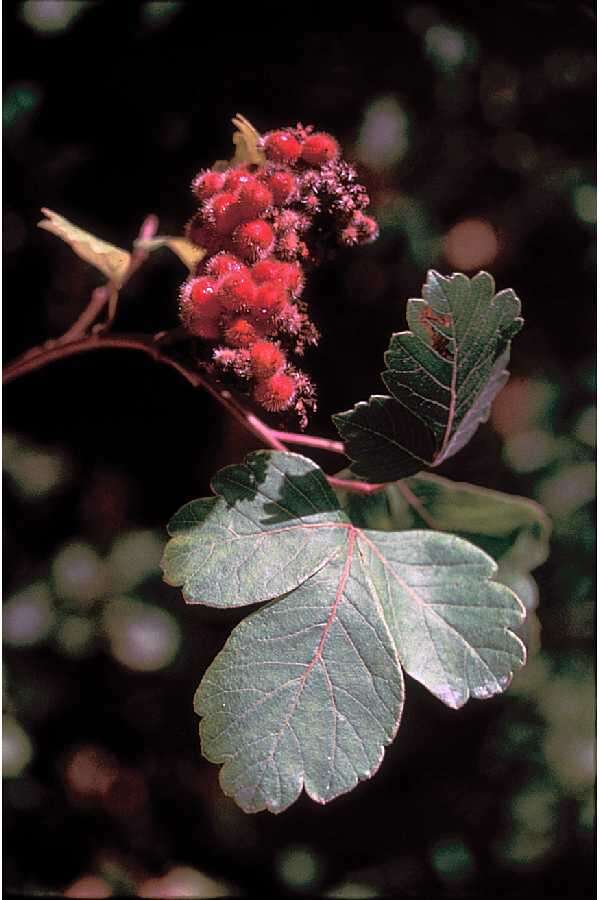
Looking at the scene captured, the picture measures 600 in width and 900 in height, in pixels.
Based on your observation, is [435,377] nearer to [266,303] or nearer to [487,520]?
[266,303]

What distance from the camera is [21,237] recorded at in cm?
116

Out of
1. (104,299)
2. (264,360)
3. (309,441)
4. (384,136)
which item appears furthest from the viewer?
(384,136)

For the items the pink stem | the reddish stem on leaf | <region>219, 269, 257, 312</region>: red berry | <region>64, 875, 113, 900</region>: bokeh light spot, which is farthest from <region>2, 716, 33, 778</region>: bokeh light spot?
<region>219, 269, 257, 312</region>: red berry

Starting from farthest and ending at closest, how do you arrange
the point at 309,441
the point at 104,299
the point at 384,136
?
the point at 384,136
the point at 104,299
the point at 309,441

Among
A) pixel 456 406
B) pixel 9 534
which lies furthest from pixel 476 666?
pixel 9 534

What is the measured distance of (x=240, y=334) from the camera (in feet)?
1.92

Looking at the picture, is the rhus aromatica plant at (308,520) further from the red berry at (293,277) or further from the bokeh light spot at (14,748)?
the bokeh light spot at (14,748)

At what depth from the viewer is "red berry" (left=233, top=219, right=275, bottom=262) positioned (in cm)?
60

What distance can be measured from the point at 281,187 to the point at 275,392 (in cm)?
15

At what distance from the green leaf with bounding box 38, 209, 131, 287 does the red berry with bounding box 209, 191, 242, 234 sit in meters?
0.13

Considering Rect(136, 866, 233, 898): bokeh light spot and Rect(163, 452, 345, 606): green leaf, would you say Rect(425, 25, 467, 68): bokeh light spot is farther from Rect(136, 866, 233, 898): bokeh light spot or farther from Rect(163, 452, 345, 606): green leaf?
Rect(136, 866, 233, 898): bokeh light spot

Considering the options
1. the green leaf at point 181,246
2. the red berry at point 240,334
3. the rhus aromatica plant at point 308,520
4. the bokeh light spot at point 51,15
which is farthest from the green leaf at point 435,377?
the bokeh light spot at point 51,15

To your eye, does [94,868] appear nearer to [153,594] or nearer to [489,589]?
[153,594]

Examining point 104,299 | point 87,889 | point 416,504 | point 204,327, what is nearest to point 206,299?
point 204,327
